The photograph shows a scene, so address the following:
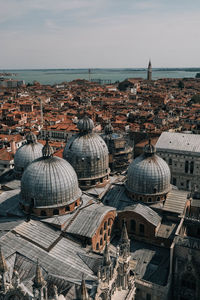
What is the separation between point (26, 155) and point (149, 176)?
16717 millimetres

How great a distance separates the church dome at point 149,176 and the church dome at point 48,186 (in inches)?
314

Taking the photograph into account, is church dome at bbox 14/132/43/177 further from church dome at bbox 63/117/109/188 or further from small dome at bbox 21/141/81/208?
small dome at bbox 21/141/81/208

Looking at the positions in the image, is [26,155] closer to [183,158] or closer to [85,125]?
[85,125]

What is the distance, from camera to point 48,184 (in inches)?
1103

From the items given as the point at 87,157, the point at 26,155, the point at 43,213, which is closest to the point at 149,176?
the point at 87,157

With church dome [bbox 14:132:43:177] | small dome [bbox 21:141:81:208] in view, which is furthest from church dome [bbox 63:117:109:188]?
church dome [bbox 14:132:43:177]

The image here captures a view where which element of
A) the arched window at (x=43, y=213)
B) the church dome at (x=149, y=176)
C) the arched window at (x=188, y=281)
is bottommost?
the arched window at (x=188, y=281)

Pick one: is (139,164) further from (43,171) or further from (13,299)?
(13,299)

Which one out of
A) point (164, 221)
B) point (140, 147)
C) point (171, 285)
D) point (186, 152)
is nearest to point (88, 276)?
point (171, 285)

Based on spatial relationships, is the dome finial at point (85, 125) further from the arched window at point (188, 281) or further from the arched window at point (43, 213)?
the arched window at point (188, 281)

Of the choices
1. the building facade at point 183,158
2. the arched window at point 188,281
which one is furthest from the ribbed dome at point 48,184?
the building facade at point 183,158

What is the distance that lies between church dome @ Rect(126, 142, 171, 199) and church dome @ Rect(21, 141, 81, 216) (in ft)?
26.1

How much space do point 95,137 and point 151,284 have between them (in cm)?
1789

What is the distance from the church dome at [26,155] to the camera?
38875mm
